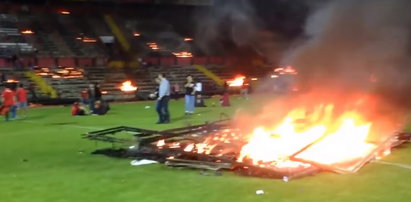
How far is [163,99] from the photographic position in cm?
1947

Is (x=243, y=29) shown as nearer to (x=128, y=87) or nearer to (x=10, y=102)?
(x=10, y=102)

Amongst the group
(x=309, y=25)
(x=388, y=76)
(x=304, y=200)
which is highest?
(x=309, y=25)

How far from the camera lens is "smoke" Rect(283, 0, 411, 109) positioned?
6.92 meters

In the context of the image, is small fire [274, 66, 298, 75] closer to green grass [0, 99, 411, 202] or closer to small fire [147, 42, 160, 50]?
green grass [0, 99, 411, 202]

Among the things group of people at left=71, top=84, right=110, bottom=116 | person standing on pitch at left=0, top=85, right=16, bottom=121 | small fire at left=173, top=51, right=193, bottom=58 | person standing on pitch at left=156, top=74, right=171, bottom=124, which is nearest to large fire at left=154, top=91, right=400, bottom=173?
person standing on pitch at left=156, top=74, right=171, bottom=124

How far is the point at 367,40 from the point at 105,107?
60.3ft

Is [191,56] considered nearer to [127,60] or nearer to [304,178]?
[127,60]

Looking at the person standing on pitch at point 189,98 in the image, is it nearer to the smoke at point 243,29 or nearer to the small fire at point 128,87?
the smoke at point 243,29

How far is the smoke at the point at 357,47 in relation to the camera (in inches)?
273

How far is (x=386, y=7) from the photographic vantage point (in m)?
6.84

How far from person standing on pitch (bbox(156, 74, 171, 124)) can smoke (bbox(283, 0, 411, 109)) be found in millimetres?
10002

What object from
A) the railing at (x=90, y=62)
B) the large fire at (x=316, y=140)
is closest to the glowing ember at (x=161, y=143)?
the large fire at (x=316, y=140)

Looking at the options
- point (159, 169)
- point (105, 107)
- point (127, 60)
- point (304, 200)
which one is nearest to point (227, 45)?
point (159, 169)

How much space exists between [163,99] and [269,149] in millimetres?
9076
